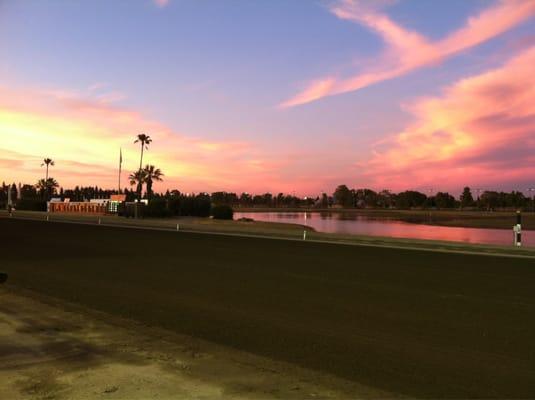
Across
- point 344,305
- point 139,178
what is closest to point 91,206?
point 139,178

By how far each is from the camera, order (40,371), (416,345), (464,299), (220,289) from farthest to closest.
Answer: (220,289), (464,299), (416,345), (40,371)

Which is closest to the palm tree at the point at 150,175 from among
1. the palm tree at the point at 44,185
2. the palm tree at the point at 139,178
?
the palm tree at the point at 139,178

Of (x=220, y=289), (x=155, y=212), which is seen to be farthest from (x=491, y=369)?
(x=155, y=212)

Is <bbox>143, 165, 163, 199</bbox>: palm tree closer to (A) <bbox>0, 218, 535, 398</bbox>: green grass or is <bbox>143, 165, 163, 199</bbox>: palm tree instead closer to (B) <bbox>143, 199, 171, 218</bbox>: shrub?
(B) <bbox>143, 199, 171, 218</bbox>: shrub

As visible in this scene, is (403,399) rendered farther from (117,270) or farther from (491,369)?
(117,270)

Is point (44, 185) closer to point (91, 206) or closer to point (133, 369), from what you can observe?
point (91, 206)

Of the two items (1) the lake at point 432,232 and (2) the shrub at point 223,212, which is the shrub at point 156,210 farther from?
(1) the lake at point 432,232

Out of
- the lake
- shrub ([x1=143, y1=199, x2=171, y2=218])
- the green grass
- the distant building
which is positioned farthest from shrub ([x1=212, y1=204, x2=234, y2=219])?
the green grass

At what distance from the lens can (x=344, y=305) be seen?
33.5 feet

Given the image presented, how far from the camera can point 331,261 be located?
18.2 metres

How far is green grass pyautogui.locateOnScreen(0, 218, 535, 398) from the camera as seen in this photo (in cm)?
627

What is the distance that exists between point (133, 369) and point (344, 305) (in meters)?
5.28

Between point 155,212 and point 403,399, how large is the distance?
74204 millimetres

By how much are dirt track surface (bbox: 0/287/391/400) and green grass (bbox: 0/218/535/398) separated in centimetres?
57
